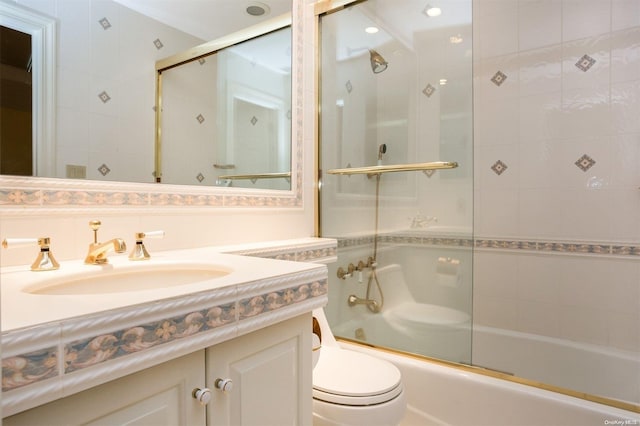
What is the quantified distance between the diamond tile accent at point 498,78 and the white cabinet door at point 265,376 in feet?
6.70

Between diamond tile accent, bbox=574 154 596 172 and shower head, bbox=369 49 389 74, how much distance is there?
120cm

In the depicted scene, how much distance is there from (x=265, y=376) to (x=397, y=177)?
1.39 meters

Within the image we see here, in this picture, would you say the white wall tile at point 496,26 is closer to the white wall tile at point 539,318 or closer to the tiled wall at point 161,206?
the tiled wall at point 161,206

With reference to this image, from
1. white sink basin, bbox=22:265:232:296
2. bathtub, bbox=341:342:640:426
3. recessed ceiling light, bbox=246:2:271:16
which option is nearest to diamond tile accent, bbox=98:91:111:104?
white sink basin, bbox=22:265:232:296

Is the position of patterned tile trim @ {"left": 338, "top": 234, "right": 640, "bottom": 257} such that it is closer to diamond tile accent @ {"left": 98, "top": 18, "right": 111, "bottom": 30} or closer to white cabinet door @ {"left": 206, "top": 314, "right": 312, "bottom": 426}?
white cabinet door @ {"left": 206, "top": 314, "right": 312, "bottom": 426}

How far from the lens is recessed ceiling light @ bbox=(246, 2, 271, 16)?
5.07ft

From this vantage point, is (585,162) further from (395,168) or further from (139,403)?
(139,403)

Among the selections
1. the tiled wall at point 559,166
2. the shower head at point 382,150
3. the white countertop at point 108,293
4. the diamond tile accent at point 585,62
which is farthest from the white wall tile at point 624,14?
the white countertop at point 108,293

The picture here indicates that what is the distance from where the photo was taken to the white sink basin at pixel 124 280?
2.61 feet

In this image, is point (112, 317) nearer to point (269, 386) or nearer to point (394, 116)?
point (269, 386)

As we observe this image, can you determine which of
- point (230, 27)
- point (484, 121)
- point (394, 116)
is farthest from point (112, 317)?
point (484, 121)

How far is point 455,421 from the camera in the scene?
1.50 metres

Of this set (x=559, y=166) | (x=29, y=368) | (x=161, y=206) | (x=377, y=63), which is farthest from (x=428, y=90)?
(x=29, y=368)

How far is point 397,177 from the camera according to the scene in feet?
6.41
